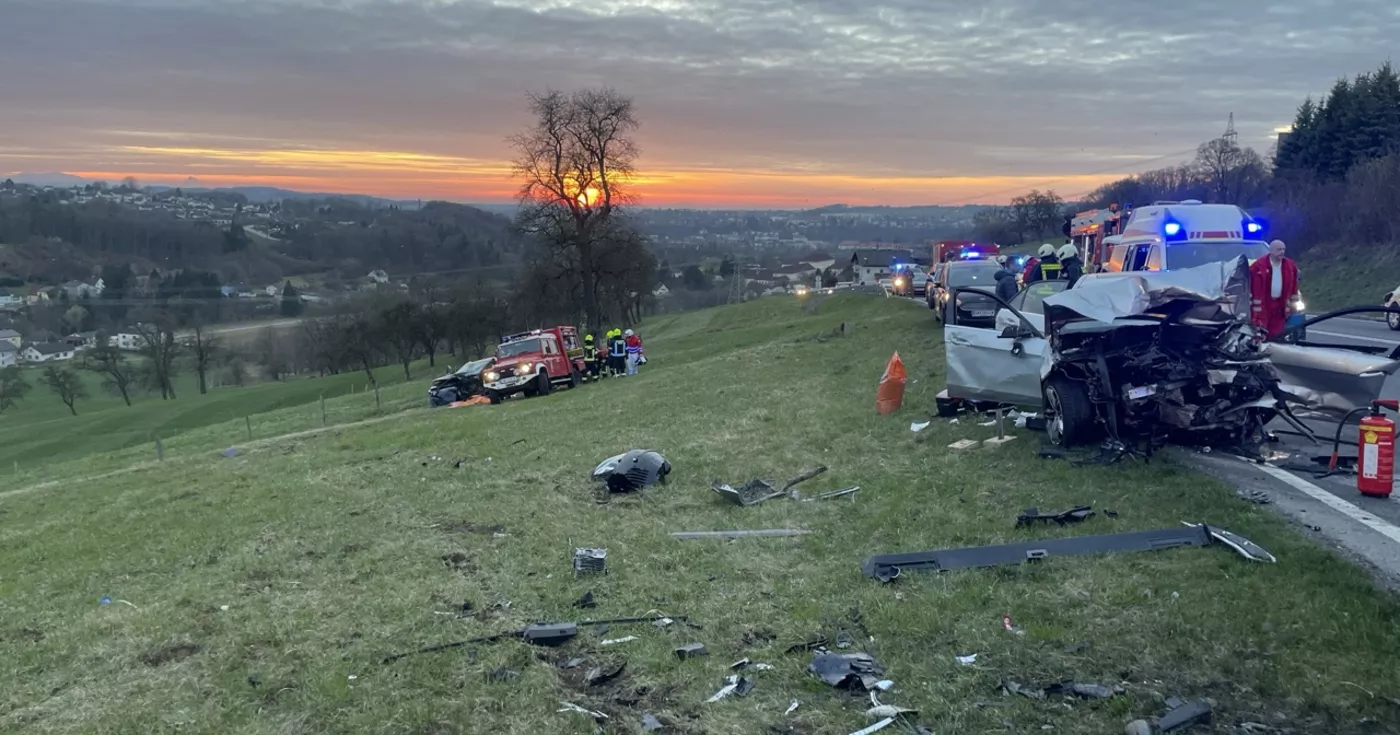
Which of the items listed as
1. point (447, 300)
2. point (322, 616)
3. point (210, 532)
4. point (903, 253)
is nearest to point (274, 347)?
point (447, 300)

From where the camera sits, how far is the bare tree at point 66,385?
62.2 meters

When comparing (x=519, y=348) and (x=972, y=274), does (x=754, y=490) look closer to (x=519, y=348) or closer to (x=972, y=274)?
(x=972, y=274)

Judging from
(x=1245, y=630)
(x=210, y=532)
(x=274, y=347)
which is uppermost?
(x=1245, y=630)

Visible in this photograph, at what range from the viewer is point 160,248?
96.1m

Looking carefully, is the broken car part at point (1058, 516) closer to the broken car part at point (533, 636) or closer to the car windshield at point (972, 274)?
the broken car part at point (533, 636)

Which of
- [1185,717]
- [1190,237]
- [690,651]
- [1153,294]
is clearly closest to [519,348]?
[1190,237]

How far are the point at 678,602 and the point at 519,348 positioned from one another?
2147cm

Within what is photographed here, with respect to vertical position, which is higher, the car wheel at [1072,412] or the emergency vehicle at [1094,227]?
the emergency vehicle at [1094,227]

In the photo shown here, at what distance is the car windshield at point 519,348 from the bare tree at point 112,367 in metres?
51.0

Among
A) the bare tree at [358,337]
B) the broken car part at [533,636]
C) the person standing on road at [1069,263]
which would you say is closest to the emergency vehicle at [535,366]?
the person standing on road at [1069,263]

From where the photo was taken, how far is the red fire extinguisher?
6.40m

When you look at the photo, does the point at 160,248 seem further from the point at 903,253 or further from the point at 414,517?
the point at 414,517

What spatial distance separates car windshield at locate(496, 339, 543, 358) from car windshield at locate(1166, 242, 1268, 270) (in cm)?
1689

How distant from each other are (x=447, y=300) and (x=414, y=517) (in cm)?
5769
